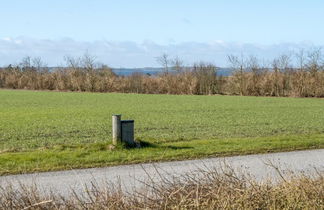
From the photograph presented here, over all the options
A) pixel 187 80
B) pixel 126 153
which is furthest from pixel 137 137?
pixel 187 80

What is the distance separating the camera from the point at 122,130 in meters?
14.0

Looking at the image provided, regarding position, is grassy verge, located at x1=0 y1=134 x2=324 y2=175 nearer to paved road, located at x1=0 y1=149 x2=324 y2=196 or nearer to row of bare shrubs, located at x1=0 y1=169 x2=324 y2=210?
paved road, located at x1=0 y1=149 x2=324 y2=196

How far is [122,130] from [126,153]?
0.83m

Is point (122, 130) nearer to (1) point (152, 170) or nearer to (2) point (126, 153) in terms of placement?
(2) point (126, 153)

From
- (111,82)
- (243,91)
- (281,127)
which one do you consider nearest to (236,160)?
(281,127)

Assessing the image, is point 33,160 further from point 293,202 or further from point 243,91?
point 243,91

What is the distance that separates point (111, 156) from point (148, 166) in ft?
4.68

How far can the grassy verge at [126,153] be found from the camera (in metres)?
12.0

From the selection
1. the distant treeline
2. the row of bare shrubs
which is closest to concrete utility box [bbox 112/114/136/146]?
the row of bare shrubs

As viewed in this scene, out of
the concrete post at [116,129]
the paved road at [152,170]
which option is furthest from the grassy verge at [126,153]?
the paved road at [152,170]

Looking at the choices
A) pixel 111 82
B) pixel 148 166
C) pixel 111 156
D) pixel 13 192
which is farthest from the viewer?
pixel 111 82

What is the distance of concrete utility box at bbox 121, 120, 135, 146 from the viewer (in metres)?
14.1

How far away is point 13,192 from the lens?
4711mm

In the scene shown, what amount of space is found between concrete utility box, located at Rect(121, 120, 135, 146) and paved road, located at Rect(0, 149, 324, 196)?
82.8 inches
